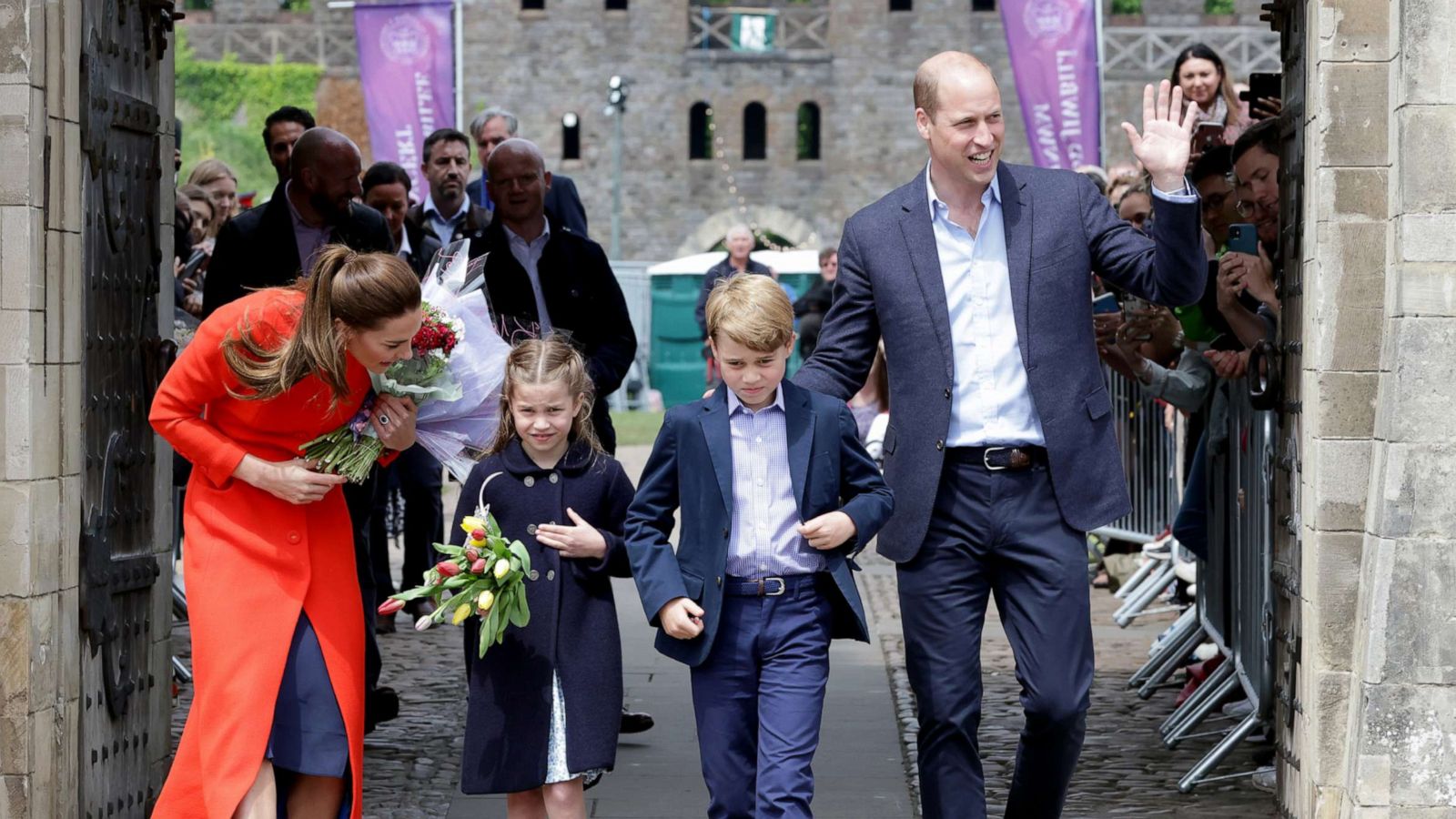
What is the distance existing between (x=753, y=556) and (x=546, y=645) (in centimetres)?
63

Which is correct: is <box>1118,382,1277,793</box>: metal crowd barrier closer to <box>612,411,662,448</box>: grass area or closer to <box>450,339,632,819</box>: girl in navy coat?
<box>450,339,632,819</box>: girl in navy coat

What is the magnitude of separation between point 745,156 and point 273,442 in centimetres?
4853

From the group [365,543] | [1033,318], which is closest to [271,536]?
[1033,318]

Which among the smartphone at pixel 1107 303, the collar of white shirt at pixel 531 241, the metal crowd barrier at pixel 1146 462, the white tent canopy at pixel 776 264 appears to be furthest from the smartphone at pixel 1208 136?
the white tent canopy at pixel 776 264

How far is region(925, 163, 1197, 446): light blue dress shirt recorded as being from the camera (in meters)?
5.21

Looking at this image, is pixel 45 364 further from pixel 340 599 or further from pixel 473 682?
pixel 473 682

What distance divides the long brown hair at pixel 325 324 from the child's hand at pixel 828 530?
3.63ft

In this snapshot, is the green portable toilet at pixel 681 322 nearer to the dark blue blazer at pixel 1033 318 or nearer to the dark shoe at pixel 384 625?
the dark shoe at pixel 384 625

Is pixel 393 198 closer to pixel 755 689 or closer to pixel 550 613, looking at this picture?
pixel 550 613

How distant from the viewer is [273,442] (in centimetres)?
531

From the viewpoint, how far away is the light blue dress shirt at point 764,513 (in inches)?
202

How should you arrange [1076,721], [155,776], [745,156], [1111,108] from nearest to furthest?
[1076,721], [155,776], [1111,108], [745,156]

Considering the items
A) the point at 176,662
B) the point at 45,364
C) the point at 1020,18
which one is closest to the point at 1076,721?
the point at 45,364

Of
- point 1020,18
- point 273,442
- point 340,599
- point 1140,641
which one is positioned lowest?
point 1140,641
